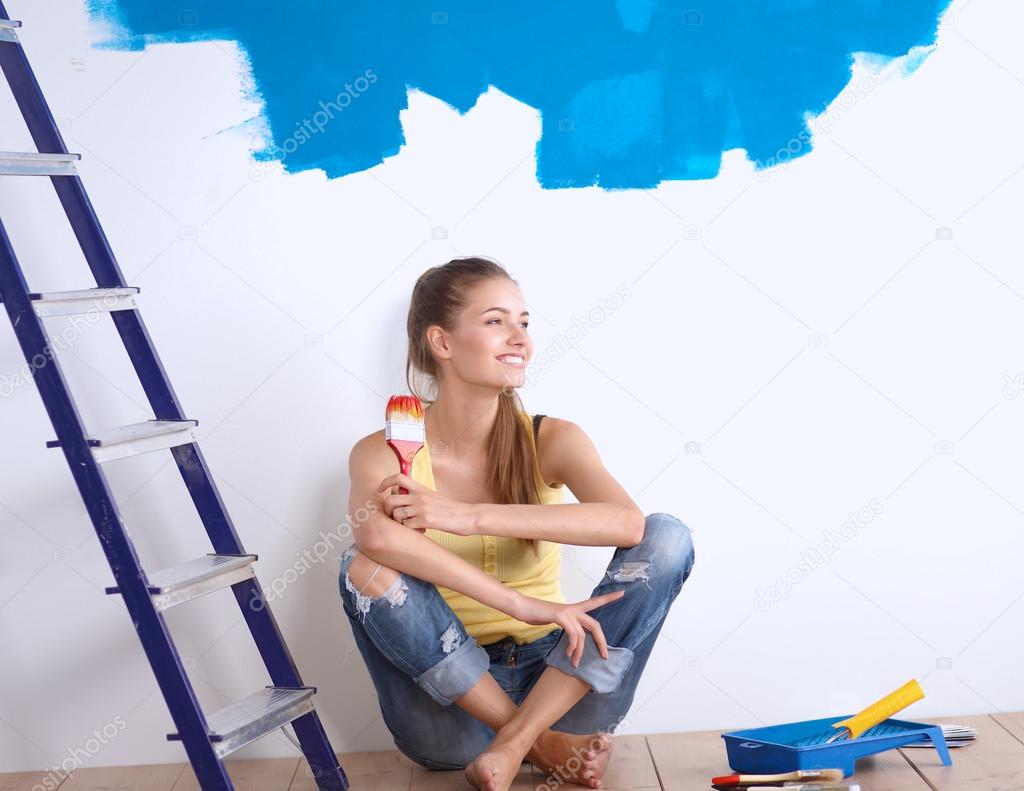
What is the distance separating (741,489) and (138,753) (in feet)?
4.65

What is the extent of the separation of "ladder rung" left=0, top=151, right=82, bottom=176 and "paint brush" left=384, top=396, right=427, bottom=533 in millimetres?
720

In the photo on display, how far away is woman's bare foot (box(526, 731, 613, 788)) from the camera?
6.87 feet

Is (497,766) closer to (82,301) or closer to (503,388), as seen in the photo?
(503,388)

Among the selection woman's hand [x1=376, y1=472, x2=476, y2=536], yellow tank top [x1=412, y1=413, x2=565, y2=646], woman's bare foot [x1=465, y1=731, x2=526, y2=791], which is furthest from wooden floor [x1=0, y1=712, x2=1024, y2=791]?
woman's hand [x1=376, y1=472, x2=476, y2=536]

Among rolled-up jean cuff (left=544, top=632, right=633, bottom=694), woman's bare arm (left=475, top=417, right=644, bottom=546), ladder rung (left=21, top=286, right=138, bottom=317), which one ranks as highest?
ladder rung (left=21, top=286, right=138, bottom=317)

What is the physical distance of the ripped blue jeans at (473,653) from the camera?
2.02 m

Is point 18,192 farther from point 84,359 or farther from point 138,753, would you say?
point 138,753

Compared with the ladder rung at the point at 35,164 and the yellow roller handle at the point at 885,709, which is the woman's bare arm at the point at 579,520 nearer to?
the yellow roller handle at the point at 885,709

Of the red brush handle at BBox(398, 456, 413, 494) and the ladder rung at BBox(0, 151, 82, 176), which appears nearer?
the ladder rung at BBox(0, 151, 82, 176)

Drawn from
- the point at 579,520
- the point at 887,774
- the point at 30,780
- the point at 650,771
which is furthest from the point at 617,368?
the point at 30,780

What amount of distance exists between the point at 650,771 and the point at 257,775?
796 mm

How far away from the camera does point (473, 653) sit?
2062mm

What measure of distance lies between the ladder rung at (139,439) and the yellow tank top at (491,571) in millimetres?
435

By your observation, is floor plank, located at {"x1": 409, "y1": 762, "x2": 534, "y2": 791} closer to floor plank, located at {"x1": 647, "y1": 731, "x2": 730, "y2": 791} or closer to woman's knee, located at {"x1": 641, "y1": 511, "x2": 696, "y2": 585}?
floor plank, located at {"x1": 647, "y1": 731, "x2": 730, "y2": 791}
